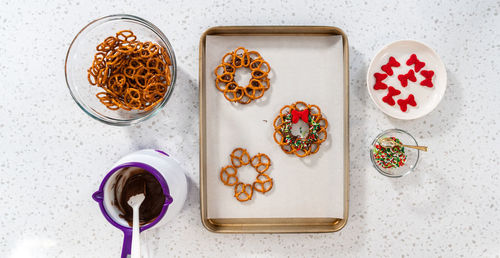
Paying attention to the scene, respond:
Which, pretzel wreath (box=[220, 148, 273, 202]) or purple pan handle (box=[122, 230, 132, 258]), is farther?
pretzel wreath (box=[220, 148, 273, 202])

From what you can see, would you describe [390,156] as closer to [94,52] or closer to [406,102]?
[406,102]

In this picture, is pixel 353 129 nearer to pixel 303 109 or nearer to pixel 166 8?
pixel 303 109

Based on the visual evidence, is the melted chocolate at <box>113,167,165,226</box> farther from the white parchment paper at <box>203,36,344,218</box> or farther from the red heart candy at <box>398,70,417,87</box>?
the red heart candy at <box>398,70,417,87</box>

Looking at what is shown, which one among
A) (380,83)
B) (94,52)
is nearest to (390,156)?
(380,83)

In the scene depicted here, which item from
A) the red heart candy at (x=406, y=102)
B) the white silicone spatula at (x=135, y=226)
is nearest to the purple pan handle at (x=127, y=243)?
the white silicone spatula at (x=135, y=226)

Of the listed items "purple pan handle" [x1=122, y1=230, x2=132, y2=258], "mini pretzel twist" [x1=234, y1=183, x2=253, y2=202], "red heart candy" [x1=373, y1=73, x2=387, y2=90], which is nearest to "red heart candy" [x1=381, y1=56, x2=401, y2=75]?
"red heart candy" [x1=373, y1=73, x2=387, y2=90]

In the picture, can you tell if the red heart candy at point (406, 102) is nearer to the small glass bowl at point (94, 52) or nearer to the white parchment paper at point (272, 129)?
the white parchment paper at point (272, 129)

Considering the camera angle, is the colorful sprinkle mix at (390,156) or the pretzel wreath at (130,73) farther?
the colorful sprinkle mix at (390,156)
